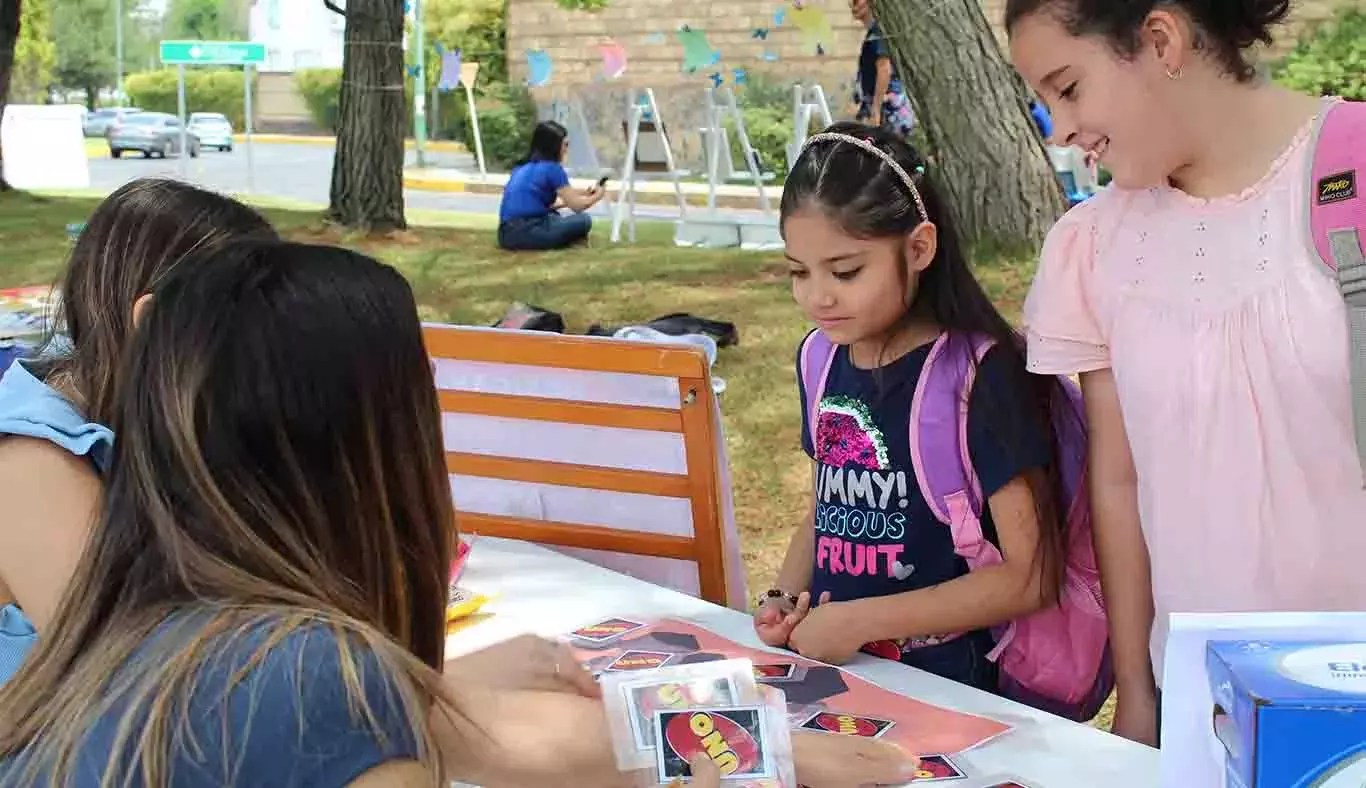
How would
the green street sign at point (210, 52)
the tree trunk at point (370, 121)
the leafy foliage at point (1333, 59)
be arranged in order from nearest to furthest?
the tree trunk at point (370, 121) < the leafy foliage at point (1333, 59) < the green street sign at point (210, 52)

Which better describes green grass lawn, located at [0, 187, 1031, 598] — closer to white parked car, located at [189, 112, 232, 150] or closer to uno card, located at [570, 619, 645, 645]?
uno card, located at [570, 619, 645, 645]

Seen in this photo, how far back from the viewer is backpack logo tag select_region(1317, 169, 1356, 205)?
1.39 m

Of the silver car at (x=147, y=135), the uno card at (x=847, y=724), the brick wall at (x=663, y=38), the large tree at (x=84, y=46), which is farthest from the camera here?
the large tree at (x=84, y=46)

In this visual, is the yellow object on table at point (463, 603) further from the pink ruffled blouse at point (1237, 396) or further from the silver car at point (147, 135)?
the silver car at point (147, 135)

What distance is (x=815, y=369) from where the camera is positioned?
195 centimetres

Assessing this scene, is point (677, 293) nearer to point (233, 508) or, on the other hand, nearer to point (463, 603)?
point (463, 603)

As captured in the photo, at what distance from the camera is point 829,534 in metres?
1.87

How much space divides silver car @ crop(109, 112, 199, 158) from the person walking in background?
1993cm

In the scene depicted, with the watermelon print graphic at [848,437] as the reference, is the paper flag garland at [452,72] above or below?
above

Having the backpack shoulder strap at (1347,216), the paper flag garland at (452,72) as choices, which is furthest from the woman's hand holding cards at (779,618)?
the paper flag garland at (452,72)

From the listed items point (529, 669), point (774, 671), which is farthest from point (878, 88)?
point (529, 669)

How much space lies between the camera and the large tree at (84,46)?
4525 centimetres

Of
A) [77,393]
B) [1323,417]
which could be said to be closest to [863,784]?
[1323,417]

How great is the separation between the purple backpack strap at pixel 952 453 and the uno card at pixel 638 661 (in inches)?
15.1
